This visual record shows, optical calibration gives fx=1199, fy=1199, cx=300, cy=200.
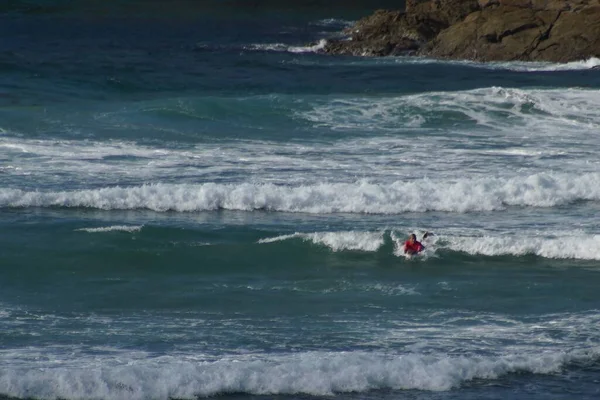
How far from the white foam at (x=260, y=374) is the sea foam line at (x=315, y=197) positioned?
7.02 m

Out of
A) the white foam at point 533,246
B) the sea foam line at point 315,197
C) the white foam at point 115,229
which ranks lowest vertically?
the white foam at point 533,246

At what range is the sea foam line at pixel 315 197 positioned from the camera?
18.3 meters

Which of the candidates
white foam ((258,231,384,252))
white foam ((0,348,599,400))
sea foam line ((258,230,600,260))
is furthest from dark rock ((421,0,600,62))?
white foam ((0,348,599,400))

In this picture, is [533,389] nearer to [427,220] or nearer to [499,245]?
[499,245]

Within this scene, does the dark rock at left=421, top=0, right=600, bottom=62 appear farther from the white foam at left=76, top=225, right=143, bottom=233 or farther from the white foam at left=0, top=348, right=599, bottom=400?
the white foam at left=0, top=348, right=599, bottom=400

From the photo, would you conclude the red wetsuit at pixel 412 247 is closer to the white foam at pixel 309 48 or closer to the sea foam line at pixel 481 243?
the sea foam line at pixel 481 243

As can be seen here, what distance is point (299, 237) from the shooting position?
16.3 m

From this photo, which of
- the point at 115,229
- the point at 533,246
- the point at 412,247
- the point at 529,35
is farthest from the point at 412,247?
the point at 529,35

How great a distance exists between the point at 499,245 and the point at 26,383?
7247 mm

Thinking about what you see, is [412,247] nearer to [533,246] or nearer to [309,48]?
[533,246]

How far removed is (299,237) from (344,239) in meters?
0.63

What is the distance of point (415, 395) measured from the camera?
426 inches

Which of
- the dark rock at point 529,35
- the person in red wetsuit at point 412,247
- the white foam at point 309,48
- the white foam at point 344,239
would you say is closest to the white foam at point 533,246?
the person in red wetsuit at point 412,247

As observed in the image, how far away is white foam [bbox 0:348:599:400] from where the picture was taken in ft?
35.0
